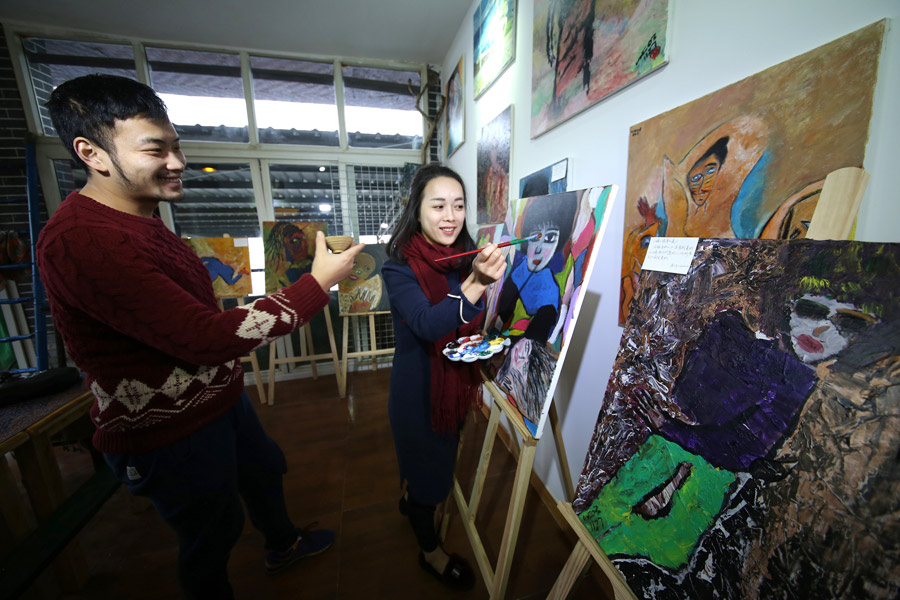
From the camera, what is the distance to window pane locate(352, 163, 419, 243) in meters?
3.21

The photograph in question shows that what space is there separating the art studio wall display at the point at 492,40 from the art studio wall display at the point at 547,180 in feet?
2.28

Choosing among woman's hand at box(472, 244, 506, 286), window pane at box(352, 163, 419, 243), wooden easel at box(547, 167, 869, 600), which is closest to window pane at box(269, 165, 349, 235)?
window pane at box(352, 163, 419, 243)

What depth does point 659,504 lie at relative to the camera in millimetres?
530

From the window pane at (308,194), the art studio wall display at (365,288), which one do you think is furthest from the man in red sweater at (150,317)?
the window pane at (308,194)

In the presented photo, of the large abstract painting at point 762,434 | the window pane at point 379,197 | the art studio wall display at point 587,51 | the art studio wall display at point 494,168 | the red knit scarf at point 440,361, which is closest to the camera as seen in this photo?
the large abstract painting at point 762,434

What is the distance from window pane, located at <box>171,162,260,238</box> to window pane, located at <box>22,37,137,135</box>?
0.86 metres

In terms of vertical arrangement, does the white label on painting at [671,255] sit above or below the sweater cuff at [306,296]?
above

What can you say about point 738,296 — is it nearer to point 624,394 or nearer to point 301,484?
point 624,394

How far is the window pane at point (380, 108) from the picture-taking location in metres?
3.03

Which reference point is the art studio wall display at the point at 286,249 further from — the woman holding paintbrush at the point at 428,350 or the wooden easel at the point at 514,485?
the wooden easel at the point at 514,485

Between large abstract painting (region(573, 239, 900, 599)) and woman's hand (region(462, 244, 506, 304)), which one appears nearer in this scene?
large abstract painting (region(573, 239, 900, 599))

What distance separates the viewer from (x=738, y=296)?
498mm

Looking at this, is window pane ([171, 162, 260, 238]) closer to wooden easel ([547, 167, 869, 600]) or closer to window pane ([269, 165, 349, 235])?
window pane ([269, 165, 349, 235])

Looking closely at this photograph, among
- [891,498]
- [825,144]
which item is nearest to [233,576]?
[891,498]
